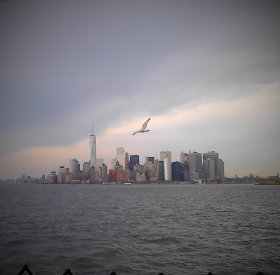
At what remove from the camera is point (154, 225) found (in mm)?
37250

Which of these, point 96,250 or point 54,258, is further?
point 96,250

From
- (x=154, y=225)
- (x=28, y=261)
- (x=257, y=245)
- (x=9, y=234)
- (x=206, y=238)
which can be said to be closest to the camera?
(x=28, y=261)

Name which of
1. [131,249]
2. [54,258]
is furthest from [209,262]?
[54,258]

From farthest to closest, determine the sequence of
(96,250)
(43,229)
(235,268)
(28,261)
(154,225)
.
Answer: (154,225), (43,229), (96,250), (28,261), (235,268)

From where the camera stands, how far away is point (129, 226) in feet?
120

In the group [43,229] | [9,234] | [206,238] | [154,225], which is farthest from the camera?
[154,225]

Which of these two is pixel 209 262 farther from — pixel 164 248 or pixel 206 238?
pixel 206 238

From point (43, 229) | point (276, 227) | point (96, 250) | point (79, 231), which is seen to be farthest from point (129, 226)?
point (276, 227)

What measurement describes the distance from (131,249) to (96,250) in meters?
3.04

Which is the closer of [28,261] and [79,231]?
[28,261]

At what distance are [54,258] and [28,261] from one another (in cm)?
188

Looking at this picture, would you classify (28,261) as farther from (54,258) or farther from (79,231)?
(79,231)

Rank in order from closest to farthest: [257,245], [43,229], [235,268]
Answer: [235,268] → [257,245] → [43,229]

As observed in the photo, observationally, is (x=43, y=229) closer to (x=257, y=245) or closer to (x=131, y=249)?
(x=131, y=249)
